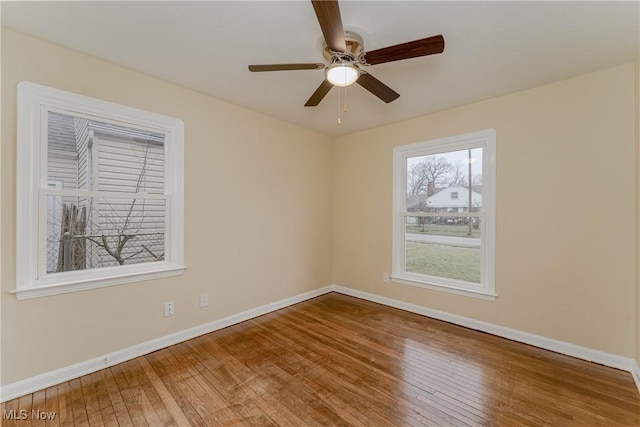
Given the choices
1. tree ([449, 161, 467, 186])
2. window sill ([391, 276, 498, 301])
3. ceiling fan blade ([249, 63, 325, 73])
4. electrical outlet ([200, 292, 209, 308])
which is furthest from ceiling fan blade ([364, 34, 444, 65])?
electrical outlet ([200, 292, 209, 308])

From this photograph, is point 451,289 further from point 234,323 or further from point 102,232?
point 102,232

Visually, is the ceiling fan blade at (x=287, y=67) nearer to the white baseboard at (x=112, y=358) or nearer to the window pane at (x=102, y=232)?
the window pane at (x=102, y=232)

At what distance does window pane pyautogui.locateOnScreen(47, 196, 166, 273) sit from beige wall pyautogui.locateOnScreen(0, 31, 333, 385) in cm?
23

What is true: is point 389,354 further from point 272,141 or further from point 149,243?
point 272,141

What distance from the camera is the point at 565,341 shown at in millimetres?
2451

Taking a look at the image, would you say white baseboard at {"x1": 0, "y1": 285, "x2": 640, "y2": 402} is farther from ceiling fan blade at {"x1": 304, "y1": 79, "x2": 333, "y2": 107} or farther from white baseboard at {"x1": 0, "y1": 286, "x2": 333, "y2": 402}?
ceiling fan blade at {"x1": 304, "y1": 79, "x2": 333, "y2": 107}

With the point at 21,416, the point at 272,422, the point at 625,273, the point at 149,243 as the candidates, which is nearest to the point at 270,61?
the point at 149,243

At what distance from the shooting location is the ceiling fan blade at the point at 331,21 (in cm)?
128

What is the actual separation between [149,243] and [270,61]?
6.48 feet

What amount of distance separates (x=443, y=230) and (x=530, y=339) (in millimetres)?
1330

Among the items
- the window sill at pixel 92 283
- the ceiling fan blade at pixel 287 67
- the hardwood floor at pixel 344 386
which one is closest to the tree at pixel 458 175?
the hardwood floor at pixel 344 386

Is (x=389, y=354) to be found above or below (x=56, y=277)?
below

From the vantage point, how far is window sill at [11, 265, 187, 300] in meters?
1.90

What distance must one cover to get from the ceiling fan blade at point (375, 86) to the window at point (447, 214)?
135cm
